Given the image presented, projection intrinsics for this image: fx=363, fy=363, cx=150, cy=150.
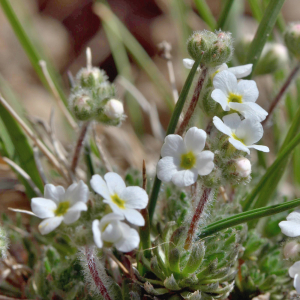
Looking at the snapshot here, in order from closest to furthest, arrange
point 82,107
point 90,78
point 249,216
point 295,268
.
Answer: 1. point 295,268
2. point 249,216
3. point 82,107
4. point 90,78

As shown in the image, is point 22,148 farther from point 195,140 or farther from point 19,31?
point 195,140

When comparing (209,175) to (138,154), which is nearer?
(209,175)

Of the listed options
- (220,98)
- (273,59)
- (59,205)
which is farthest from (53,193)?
(273,59)

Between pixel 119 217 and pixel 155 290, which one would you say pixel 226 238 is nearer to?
pixel 155 290

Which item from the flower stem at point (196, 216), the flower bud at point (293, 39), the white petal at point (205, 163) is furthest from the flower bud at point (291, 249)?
the flower bud at point (293, 39)

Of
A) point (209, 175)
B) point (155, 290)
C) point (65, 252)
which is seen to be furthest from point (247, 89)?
point (65, 252)
